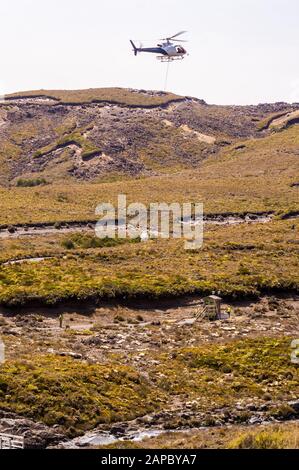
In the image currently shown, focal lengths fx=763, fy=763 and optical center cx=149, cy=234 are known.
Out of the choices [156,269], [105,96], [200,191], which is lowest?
[156,269]

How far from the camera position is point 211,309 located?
3791 cm

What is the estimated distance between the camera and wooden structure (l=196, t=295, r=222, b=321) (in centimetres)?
3753

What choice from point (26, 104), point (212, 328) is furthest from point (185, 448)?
point (26, 104)

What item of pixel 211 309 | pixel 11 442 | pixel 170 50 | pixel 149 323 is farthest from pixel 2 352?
pixel 170 50

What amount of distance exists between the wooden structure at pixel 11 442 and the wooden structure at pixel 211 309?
1728cm

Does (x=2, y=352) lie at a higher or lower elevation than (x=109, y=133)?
lower

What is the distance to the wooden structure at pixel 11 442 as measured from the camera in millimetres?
20548

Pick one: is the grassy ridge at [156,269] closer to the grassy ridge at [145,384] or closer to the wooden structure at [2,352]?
the wooden structure at [2,352]

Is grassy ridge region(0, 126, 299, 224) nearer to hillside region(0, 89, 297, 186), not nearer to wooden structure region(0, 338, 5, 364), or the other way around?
hillside region(0, 89, 297, 186)

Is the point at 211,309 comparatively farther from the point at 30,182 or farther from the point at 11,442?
the point at 30,182

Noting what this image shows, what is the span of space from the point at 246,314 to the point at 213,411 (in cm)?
1364

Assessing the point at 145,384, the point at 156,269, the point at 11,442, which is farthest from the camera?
the point at 156,269

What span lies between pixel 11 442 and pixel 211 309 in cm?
1847

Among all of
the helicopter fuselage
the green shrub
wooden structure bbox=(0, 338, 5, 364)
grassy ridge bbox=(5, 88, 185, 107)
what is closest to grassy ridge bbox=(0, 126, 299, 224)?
the green shrub
